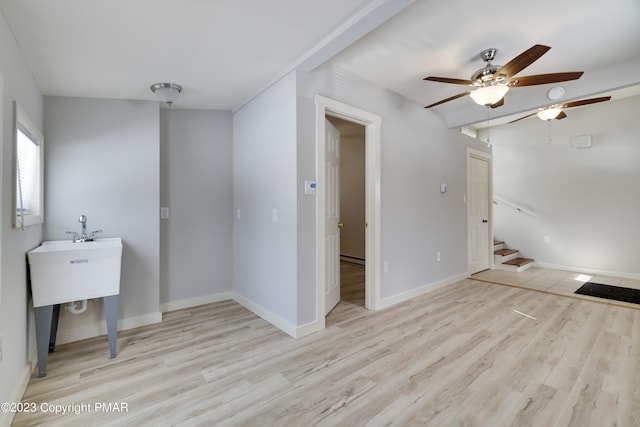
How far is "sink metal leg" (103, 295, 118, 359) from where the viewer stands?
2225 mm

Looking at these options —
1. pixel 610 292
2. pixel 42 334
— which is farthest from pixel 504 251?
pixel 42 334

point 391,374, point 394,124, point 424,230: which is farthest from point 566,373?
point 394,124

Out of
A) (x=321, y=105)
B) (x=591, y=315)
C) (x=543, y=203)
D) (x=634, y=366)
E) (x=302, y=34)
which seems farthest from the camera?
(x=543, y=203)

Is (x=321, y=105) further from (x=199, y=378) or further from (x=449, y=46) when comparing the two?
(x=199, y=378)

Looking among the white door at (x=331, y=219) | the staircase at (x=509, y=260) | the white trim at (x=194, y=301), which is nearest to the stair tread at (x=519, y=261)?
the staircase at (x=509, y=260)

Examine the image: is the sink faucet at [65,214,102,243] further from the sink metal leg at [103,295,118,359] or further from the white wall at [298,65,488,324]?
the white wall at [298,65,488,324]

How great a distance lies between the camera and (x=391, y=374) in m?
1.99

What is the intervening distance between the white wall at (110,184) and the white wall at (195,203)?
346 mm

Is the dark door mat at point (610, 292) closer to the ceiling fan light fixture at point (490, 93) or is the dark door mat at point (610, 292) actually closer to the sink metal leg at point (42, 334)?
the ceiling fan light fixture at point (490, 93)

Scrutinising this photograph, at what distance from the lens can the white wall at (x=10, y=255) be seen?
154cm

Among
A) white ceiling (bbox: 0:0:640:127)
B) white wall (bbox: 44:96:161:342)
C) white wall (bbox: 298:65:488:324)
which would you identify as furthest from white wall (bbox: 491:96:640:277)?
white wall (bbox: 44:96:161:342)

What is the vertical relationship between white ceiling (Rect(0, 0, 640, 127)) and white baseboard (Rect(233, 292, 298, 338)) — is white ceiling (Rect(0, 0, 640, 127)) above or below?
above

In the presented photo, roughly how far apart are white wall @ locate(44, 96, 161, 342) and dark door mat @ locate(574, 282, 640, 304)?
528 cm

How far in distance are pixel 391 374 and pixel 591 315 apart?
8.55ft
